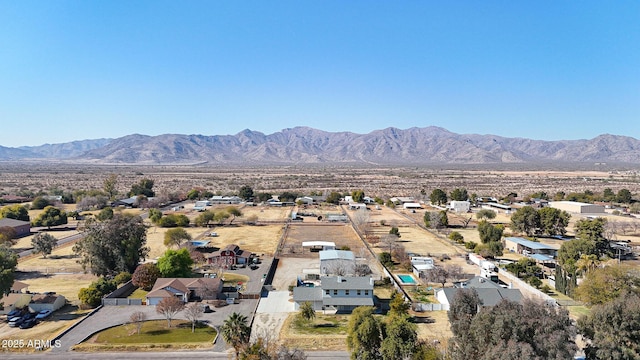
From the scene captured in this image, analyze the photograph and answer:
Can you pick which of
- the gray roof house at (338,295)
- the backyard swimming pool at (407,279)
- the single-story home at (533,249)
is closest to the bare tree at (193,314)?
the gray roof house at (338,295)

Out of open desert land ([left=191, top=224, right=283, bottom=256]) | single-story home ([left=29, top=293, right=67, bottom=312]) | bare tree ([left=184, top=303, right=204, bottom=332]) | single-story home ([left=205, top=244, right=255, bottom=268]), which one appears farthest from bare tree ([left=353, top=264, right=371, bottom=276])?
single-story home ([left=29, top=293, right=67, bottom=312])

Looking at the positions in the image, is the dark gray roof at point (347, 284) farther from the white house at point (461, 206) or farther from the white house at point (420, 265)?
the white house at point (461, 206)

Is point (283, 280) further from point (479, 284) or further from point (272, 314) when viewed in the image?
point (479, 284)

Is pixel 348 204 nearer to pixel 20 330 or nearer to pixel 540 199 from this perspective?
pixel 540 199

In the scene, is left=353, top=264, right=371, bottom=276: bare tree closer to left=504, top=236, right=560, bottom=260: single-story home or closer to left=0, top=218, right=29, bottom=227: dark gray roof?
left=504, top=236, right=560, bottom=260: single-story home

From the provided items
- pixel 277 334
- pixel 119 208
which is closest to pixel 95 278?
pixel 277 334

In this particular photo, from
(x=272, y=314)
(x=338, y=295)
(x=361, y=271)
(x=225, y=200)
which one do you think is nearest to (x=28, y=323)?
(x=272, y=314)
